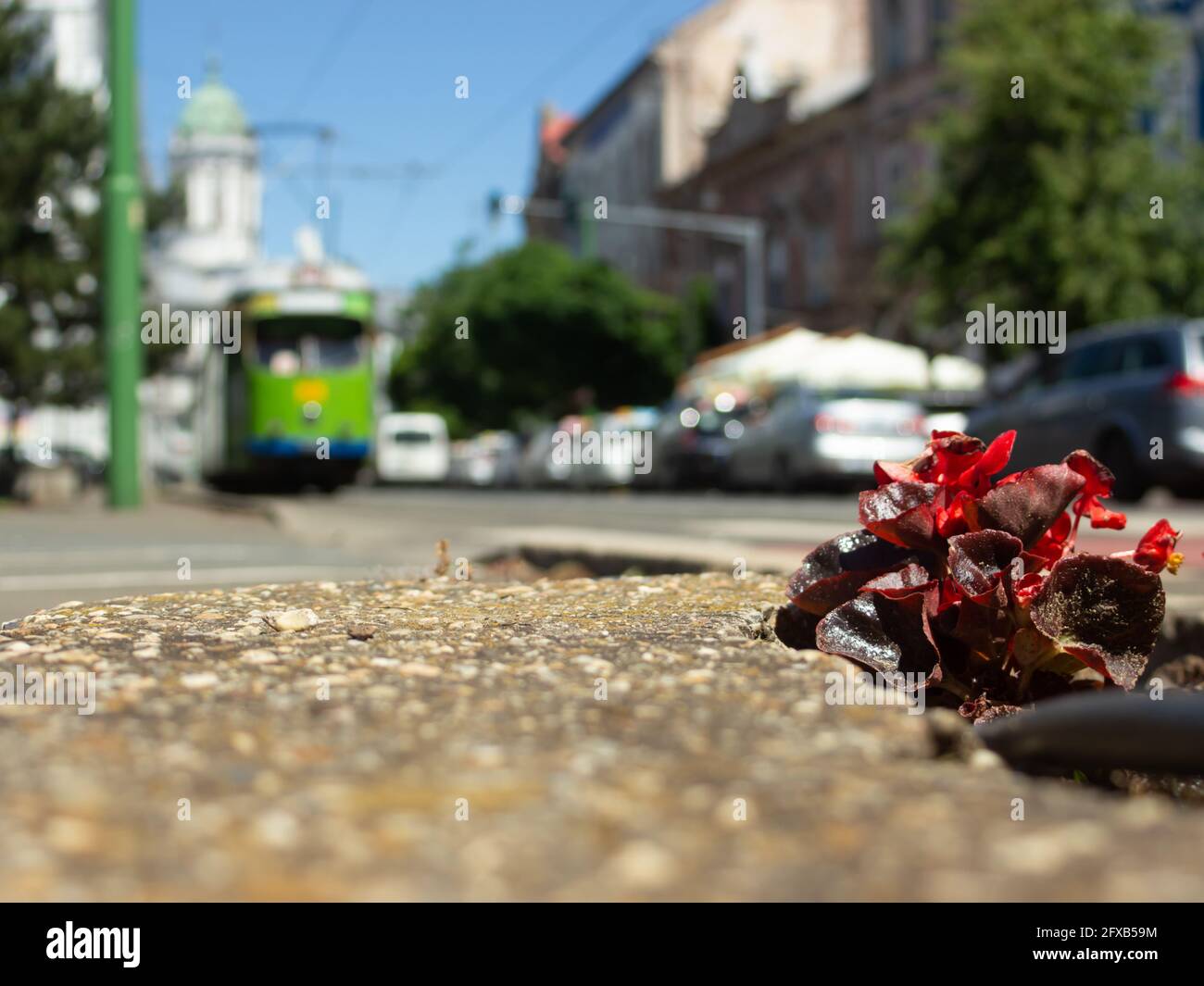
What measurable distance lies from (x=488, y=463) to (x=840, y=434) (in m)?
24.3

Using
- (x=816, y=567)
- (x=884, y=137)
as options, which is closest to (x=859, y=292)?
(x=884, y=137)

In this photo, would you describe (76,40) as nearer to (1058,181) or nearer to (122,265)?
(1058,181)

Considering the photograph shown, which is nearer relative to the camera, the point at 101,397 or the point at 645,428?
the point at 101,397

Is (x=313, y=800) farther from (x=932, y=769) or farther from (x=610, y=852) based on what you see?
(x=932, y=769)

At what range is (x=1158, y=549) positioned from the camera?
316 centimetres

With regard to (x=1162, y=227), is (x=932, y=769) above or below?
below

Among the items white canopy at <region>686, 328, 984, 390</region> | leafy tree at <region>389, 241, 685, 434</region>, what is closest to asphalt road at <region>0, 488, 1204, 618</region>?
white canopy at <region>686, 328, 984, 390</region>

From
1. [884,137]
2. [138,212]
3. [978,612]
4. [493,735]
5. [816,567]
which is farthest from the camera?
[884,137]

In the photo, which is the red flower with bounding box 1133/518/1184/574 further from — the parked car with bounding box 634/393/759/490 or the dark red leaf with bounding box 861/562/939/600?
the parked car with bounding box 634/393/759/490

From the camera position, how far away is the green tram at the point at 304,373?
84.8 ft

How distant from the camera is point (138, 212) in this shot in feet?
55.5

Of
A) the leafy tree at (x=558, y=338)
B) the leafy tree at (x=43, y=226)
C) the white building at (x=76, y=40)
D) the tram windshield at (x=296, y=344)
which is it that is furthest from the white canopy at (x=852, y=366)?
the white building at (x=76, y=40)

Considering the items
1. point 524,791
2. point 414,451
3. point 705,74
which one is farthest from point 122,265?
point 705,74

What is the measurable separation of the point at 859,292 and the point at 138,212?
27937mm
